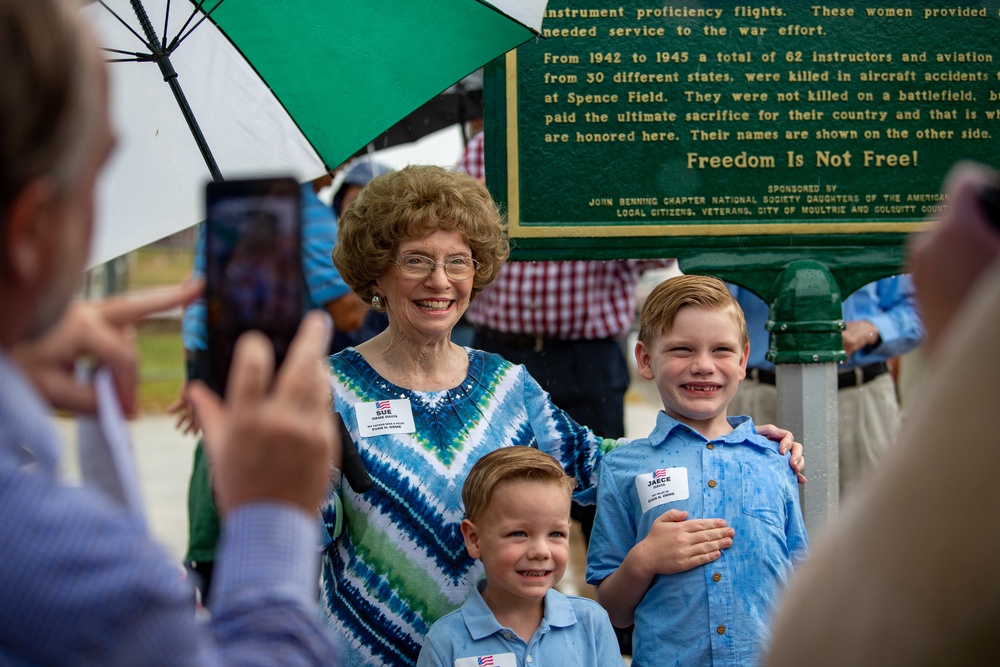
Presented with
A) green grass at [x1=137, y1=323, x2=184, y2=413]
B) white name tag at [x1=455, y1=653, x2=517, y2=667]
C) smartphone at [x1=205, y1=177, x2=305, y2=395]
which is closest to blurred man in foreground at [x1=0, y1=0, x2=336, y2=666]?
smartphone at [x1=205, y1=177, x2=305, y2=395]

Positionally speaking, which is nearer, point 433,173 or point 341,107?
point 433,173

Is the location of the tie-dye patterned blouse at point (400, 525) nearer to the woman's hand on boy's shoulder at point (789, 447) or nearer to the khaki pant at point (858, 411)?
the woman's hand on boy's shoulder at point (789, 447)

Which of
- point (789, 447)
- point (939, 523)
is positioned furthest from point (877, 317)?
point (939, 523)

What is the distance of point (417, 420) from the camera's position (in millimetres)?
3021

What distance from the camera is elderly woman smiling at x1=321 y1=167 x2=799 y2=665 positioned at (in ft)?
9.52

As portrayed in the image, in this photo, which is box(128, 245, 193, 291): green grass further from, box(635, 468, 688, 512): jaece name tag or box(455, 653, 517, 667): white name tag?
box(455, 653, 517, 667): white name tag

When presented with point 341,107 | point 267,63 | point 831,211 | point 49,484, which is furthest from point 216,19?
point 49,484

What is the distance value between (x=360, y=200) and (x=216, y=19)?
2.41ft

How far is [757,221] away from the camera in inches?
156

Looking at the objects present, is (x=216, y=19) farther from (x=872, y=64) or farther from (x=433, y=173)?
(x=872, y=64)

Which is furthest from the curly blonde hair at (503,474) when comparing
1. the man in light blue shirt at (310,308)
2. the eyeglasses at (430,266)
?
the man in light blue shirt at (310,308)

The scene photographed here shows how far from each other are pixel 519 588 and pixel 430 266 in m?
0.91

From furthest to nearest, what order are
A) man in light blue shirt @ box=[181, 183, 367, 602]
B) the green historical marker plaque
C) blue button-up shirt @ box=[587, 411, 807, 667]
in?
man in light blue shirt @ box=[181, 183, 367, 602] < the green historical marker plaque < blue button-up shirt @ box=[587, 411, 807, 667]

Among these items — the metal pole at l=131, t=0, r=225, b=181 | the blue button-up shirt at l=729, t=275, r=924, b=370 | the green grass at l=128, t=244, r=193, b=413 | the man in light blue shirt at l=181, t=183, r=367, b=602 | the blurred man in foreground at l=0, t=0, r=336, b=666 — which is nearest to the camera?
the blurred man in foreground at l=0, t=0, r=336, b=666
